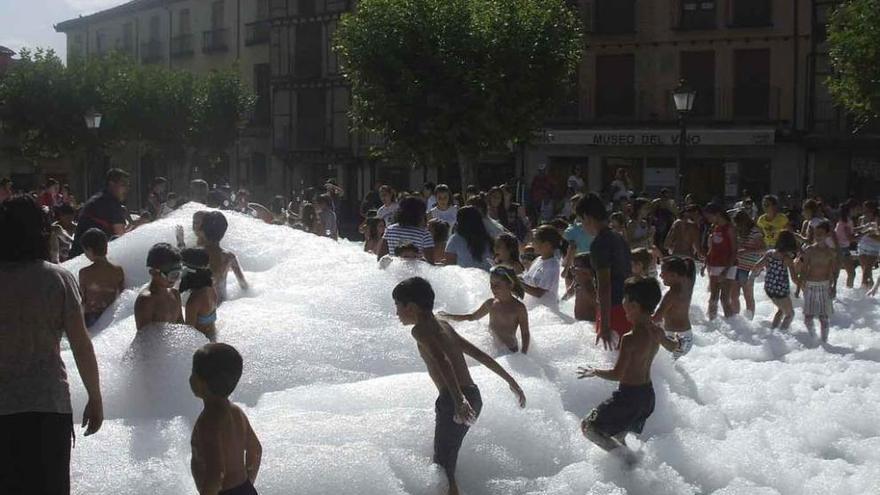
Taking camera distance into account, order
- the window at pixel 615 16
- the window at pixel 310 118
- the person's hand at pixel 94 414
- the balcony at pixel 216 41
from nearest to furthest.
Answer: the person's hand at pixel 94 414 < the window at pixel 615 16 < the window at pixel 310 118 < the balcony at pixel 216 41

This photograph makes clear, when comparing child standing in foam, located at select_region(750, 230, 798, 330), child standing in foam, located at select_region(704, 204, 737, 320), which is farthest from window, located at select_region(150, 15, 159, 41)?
child standing in foam, located at select_region(750, 230, 798, 330)

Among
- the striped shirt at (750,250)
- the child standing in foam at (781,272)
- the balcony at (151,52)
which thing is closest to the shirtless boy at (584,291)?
the child standing in foam at (781,272)

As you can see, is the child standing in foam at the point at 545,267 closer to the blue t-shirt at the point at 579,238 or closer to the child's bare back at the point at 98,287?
the blue t-shirt at the point at 579,238

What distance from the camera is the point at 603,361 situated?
816 cm

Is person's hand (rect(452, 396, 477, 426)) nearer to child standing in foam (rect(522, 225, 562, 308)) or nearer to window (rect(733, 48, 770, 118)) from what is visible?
child standing in foam (rect(522, 225, 562, 308))

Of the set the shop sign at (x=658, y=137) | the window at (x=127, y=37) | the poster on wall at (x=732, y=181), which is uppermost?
the window at (x=127, y=37)

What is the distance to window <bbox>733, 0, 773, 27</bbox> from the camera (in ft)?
95.5

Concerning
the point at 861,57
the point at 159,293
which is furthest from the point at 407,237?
the point at 861,57

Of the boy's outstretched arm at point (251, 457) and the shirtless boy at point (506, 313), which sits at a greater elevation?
the shirtless boy at point (506, 313)

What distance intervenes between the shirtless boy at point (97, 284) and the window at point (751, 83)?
23075 millimetres

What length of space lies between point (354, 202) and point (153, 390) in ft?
93.4

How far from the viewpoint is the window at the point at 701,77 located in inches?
1158

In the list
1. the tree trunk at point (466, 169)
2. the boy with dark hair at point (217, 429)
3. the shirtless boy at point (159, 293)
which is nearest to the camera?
the boy with dark hair at point (217, 429)

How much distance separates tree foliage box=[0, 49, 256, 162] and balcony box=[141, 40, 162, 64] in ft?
19.9
